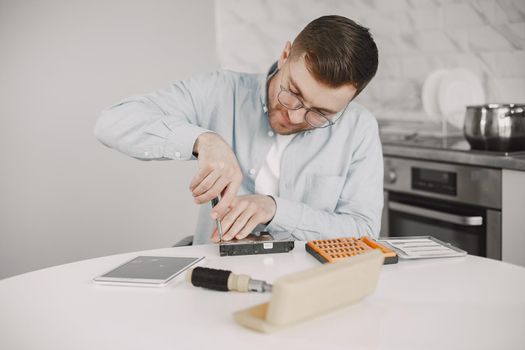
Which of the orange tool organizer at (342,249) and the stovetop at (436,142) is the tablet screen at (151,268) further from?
the stovetop at (436,142)

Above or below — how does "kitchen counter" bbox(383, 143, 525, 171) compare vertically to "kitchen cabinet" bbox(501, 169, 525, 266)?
above

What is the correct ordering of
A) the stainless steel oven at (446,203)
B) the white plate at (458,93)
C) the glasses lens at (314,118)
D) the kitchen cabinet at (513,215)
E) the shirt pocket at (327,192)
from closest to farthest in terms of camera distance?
the glasses lens at (314,118) → the shirt pocket at (327,192) → the kitchen cabinet at (513,215) → the stainless steel oven at (446,203) → the white plate at (458,93)

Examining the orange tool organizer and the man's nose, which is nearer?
the orange tool organizer

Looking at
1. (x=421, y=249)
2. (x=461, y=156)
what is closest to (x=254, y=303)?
(x=421, y=249)

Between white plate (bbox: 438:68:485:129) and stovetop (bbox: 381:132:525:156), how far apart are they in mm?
122

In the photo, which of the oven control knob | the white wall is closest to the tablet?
the oven control knob

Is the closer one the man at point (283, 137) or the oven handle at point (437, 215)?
the man at point (283, 137)

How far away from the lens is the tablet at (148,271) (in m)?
1.29

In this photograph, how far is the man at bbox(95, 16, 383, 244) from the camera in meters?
1.60

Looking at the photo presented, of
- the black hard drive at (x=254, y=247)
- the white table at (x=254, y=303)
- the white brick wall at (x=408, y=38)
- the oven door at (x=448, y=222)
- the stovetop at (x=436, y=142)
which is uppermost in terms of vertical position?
the white brick wall at (x=408, y=38)

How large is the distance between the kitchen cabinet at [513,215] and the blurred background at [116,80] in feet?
2.55

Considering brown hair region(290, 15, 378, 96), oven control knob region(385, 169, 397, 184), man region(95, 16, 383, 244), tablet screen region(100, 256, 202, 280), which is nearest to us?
tablet screen region(100, 256, 202, 280)

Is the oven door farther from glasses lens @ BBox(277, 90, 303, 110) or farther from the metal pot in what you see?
glasses lens @ BBox(277, 90, 303, 110)

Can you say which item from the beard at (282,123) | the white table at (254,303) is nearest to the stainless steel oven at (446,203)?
the beard at (282,123)
